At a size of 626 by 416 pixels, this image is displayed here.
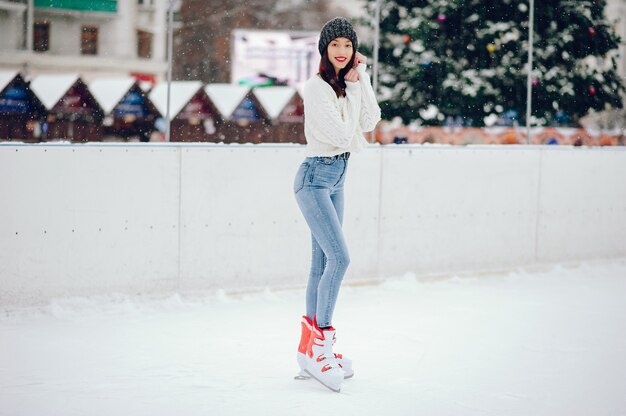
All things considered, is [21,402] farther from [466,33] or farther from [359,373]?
[466,33]

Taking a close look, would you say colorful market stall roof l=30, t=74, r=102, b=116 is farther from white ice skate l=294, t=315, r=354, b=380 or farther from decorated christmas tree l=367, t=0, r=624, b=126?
white ice skate l=294, t=315, r=354, b=380

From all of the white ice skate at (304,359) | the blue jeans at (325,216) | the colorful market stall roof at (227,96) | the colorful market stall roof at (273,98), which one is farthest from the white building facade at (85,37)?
the white ice skate at (304,359)

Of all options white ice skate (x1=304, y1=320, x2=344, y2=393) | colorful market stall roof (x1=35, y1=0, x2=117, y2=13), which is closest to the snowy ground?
white ice skate (x1=304, y1=320, x2=344, y2=393)

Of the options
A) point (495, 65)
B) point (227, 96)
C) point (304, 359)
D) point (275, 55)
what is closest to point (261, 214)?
point (227, 96)

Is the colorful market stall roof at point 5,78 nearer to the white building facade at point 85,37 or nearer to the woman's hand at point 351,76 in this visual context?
the white building facade at point 85,37

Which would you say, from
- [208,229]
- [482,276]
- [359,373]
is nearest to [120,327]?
[208,229]

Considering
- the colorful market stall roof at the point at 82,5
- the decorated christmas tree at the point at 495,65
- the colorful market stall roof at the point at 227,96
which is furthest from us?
the decorated christmas tree at the point at 495,65

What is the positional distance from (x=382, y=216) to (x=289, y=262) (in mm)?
690

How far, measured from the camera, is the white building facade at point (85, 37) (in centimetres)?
457

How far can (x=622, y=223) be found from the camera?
6422mm

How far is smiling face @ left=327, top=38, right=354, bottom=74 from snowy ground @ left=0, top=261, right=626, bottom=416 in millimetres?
1154

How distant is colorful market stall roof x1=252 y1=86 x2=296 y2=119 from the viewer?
5.62 metres

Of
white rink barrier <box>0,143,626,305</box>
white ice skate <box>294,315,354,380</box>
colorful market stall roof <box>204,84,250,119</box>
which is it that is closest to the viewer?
white ice skate <box>294,315,354,380</box>

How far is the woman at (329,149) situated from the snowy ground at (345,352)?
154 mm
